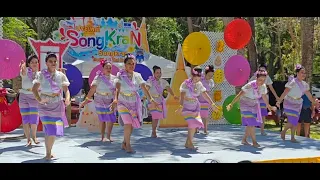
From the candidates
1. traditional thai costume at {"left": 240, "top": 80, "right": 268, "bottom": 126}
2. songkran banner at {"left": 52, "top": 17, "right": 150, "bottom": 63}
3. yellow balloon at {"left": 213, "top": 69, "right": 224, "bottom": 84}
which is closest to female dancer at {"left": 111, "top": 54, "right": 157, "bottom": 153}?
traditional thai costume at {"left": 240, "top": 80, "right": 268, "bottom": 126}

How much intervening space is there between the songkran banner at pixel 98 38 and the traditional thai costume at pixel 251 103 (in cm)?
535

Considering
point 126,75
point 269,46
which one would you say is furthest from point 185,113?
point 269,46

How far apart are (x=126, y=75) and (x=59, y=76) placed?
1120mm

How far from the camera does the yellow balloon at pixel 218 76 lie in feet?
37.6

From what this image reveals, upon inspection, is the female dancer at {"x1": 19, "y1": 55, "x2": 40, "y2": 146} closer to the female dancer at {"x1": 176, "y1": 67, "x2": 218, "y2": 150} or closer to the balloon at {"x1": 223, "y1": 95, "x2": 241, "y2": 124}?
the female dancer at {"x1": 176, "y1": 67, "x2": 218, "y2": 150}

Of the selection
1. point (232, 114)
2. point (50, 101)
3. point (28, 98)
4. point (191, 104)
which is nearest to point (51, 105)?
point (50, 101)

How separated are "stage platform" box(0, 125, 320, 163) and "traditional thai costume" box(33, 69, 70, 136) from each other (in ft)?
1.63

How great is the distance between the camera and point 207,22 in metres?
24.1

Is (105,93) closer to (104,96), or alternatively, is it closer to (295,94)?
(104,96)

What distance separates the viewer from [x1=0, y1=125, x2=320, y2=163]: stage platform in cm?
646

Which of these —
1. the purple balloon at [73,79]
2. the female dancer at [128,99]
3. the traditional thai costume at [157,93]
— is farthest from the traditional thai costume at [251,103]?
the purple balloon at [73,79]

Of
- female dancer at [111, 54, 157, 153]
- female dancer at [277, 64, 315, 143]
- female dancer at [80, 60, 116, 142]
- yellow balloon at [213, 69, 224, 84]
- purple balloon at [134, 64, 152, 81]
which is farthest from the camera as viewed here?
yellow balloon at [213, 69, 224, 84]

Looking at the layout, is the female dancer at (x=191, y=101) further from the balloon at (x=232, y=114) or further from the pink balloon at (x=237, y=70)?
the balloon at (x=232, y=114)

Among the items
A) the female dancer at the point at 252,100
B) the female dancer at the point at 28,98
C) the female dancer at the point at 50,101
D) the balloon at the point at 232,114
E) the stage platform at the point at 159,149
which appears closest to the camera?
the female dancer at the point at 50,101
